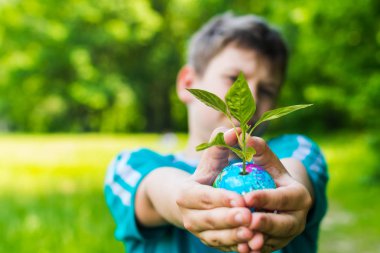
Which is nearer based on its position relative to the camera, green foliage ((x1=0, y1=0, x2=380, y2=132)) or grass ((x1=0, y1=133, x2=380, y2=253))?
grass ((x1=0, y1=133, x2=380, y2=253))

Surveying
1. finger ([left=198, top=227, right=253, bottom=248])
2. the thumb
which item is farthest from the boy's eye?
finger ([left=198, top=227, right=253, bottom=248])

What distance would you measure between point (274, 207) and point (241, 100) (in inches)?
9.9

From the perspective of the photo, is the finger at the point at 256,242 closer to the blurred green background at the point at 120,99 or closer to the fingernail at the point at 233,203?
the fingernail at the point at 233,203

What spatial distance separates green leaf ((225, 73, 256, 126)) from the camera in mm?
1193

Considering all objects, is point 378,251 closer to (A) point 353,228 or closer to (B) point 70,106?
(A) point 353,228

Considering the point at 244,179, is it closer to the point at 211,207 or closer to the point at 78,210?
the point at 211,207

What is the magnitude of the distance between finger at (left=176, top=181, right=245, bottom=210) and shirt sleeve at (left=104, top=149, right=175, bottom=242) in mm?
634

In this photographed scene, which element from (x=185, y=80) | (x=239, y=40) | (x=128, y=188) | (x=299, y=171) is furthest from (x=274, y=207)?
(x=185, y=80)

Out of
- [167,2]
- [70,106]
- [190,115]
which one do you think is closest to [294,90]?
[167,2]

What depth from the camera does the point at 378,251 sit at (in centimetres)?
494

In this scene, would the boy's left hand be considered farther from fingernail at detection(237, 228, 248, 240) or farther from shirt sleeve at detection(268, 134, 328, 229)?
shirt sleeve at detection(268, 134, 328, 229)

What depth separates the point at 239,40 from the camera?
2436 millimetres

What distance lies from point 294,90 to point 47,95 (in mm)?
14526

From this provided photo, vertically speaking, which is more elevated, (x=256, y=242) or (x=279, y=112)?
(x=279, y=112)
